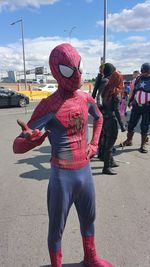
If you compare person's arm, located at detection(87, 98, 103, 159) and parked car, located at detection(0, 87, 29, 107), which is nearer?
person's arm, located at detection(87, 98, 103, 159)

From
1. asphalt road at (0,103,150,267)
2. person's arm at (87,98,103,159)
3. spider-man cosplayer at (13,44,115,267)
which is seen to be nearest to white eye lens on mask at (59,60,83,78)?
spider-man cosplayer at (13,44,115,267)

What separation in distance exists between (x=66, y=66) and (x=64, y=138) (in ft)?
1.72

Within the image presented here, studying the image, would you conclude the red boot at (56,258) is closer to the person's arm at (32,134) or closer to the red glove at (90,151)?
the red glove at (90,151)

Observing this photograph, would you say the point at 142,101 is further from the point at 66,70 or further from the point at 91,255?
the point at 66,70

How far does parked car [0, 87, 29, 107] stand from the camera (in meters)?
20.5

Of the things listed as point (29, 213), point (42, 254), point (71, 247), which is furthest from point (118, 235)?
point (29, 213)

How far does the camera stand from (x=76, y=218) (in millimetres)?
4055

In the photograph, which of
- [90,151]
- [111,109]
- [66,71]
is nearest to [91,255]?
[90,151]

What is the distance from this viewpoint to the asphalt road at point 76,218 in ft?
10.6

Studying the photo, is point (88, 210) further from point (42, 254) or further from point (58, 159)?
point (42, 254)

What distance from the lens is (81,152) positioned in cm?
254

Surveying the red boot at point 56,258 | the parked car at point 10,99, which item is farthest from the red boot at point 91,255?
the parked car at point 10,99

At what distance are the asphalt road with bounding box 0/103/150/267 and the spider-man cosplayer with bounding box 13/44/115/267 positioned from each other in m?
0.68

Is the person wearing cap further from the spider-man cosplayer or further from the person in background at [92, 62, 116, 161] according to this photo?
the spider-man cosplayer
